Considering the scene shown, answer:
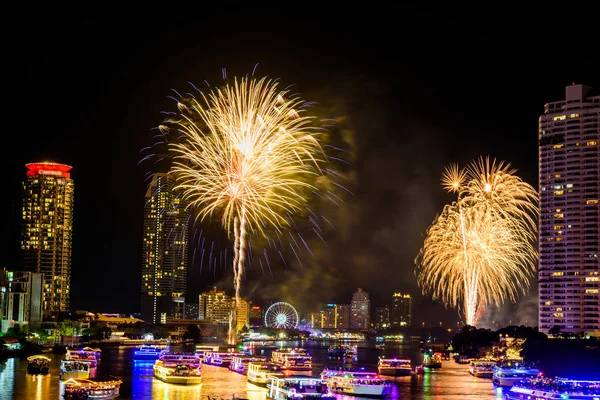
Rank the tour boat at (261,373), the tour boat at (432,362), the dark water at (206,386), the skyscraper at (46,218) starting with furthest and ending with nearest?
the skyscraper at (46,218) < the tour boat at (432,362) < the tour boat at (261,373) < the dark water at (206,386)

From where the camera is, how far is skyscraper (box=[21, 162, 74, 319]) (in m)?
168

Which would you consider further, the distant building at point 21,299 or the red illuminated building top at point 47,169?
the red illuminated building top at point 47,169

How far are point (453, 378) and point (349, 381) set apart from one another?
21965 mm

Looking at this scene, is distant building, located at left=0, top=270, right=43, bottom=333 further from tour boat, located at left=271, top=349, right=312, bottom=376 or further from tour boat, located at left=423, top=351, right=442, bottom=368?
tour boat, located at left=271, top=349, right=312, bottom=376

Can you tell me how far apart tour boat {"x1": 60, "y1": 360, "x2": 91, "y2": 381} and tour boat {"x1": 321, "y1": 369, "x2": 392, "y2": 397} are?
19.7 metres

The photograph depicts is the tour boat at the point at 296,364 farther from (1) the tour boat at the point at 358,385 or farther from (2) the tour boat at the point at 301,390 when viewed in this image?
(2) the tour boat at the point at 301,390

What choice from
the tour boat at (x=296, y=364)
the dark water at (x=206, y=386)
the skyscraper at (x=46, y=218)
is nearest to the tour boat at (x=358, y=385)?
the dark water at (x=206, y=386)

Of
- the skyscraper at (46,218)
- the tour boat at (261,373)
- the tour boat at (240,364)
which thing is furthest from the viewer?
the skyscraper at (46,218)

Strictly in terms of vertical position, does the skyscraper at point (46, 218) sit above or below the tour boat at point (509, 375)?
above

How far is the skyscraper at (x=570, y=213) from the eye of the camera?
326 feet

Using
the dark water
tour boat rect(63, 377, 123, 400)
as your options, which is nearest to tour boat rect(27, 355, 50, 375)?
the dark water

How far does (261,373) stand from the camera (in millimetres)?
65938

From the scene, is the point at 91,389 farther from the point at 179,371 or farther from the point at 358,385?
the point at 358,385

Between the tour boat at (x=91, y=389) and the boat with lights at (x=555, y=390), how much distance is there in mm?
26866
